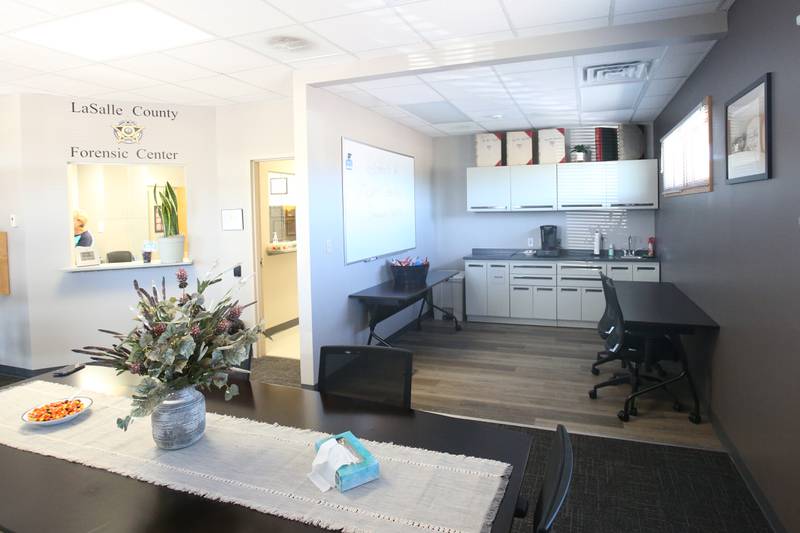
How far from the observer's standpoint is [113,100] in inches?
184

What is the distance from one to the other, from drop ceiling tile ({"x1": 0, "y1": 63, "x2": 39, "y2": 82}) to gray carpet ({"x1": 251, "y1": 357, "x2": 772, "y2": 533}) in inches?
172

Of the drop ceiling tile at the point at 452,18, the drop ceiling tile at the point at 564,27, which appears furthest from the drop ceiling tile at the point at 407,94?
the drop ceiling tile at the point at 564,27

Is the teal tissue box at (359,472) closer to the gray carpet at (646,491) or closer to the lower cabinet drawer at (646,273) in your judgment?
the gray carpet at (646,491)

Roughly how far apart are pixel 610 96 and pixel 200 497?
4.73 metres

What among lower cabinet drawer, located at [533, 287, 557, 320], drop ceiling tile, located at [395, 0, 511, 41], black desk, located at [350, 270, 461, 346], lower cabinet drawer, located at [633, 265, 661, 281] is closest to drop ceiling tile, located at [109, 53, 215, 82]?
drop ceiling tile, located at [395, 0, 511, 41]

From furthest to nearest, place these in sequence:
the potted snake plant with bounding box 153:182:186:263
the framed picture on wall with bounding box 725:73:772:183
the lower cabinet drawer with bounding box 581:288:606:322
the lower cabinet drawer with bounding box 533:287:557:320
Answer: the lower cabinet drawer with bounding box 533:287:557:320, the lower cabinet drawer with bounding box 581:288:606:322, the potted snake plant with bounding box 153:182:186:263, the framed picture on wall with bounding box 725:73:772:183

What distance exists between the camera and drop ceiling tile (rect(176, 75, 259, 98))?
407 centimetres

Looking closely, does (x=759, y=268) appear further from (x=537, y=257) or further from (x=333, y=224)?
(x=537, y=257)

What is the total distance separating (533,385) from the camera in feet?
13.9

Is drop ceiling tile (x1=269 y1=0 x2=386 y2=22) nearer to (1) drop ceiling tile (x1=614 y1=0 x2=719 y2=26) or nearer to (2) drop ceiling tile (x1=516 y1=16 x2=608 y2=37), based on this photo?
(2) drop ceiling tile (x1=516 y1=16 x2=608 y2=37)

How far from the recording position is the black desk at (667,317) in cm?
321

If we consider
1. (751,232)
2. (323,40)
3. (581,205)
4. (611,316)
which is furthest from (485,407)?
(581,205)

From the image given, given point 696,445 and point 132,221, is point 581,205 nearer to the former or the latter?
point 696,445

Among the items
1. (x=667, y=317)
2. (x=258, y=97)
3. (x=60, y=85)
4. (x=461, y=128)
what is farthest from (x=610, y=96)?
(x=60, y=85)
